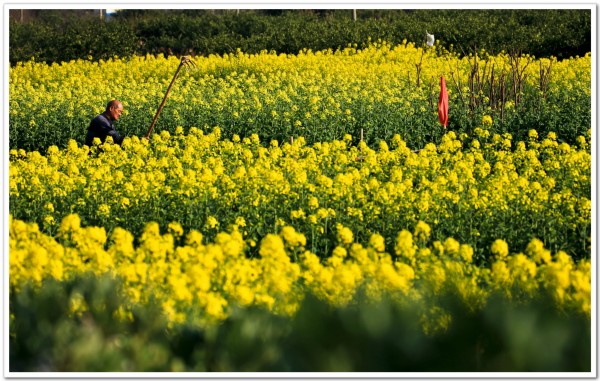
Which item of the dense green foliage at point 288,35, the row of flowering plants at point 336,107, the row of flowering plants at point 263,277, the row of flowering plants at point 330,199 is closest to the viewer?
the row of flowering plants at point 263,277

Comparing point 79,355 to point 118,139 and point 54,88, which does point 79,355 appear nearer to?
point 118,139

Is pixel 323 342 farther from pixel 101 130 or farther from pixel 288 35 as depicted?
pixel 288 35

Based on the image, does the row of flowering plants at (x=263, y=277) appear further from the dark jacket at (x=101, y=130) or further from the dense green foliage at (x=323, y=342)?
the dark jacket at (x=101, y=130)

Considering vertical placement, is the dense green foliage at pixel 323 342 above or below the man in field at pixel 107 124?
above

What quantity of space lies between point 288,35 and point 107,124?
1263 cm

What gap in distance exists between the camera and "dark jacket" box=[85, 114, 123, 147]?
10.0 metres

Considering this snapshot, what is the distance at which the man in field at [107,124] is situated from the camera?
391 inches

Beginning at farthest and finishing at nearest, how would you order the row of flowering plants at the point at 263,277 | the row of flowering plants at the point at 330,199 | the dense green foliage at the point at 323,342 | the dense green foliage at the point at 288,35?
the dense green foliage at the point at 288,35, the row of flowering plants at the point at 330,199, the row of flowering plants at the point at 263,277, the dense green foliage at the point at 323,342

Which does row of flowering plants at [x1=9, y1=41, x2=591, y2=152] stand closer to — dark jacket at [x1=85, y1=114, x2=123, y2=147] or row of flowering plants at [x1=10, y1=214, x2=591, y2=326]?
dark jacket at [x1=85, y1=114, x2=123, y2=147]

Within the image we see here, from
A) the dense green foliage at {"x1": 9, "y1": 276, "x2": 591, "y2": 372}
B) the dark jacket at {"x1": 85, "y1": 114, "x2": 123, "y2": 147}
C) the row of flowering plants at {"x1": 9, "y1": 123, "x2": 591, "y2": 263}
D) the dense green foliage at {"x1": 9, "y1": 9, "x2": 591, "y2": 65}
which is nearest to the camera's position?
the dense green foliage at {"x1": 9, "y1": 276, "x2": 591, "y2": 372}

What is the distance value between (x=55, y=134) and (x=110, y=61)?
803cm

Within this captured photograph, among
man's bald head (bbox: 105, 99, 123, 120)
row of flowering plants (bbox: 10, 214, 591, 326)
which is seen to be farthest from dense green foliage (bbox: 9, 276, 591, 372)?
man's bald head (bbox: 105, 99, 123, 120)

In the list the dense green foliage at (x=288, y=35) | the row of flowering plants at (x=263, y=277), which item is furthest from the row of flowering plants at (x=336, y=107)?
the row of flowering plants at (x=263, y=277)

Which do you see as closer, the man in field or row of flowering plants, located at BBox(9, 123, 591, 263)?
row of flowering plants, located at BBox(9, 123, 591, 263)
